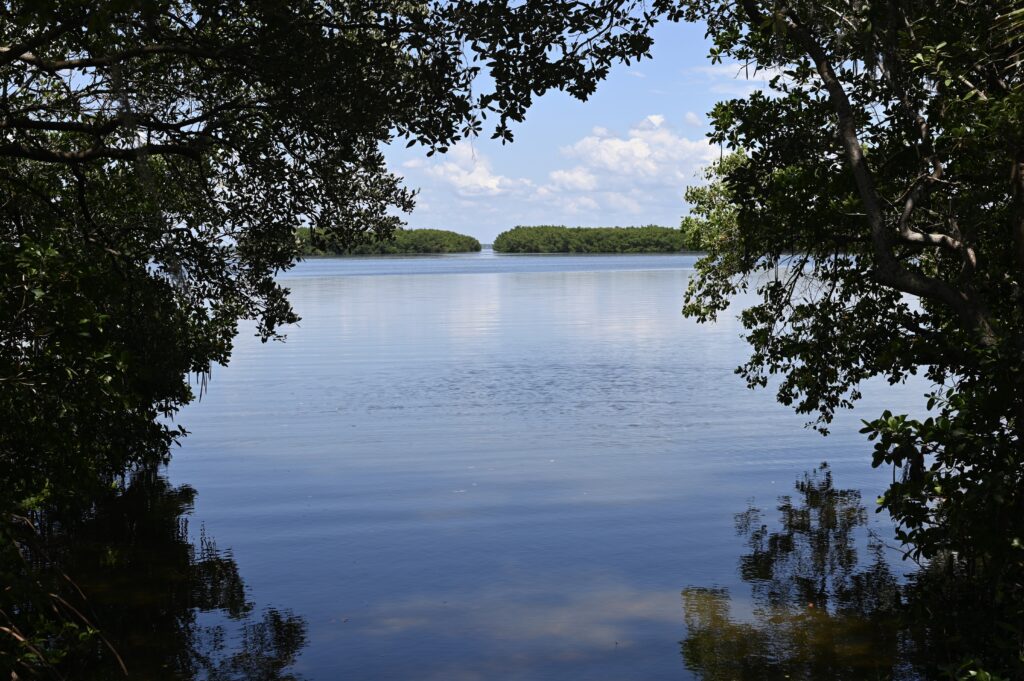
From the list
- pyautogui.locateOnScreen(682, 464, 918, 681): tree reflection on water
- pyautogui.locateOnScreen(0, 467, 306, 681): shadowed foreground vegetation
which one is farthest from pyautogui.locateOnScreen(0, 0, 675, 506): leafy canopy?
pyautogui.locateOnScreen(682, 464, 918, 681): tree reflection on water

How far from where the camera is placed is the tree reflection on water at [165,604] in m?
11.6

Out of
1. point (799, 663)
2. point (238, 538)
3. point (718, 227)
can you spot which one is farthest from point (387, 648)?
point (718, 227)

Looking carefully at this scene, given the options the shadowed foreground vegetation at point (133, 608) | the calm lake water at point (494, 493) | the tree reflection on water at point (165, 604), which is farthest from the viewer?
the calm lake water at point (494, 493)

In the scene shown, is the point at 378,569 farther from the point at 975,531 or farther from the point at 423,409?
the point at 423,409

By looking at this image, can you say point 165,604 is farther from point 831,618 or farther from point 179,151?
point 831,618

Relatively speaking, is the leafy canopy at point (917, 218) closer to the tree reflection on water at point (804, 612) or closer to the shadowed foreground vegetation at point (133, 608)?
the tree reflection on water at point (804, 612)

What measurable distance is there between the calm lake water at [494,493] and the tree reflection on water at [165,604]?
0.25 meters

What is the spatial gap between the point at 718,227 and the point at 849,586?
9.31 m

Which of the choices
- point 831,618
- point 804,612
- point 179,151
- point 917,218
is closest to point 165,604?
point 179,151

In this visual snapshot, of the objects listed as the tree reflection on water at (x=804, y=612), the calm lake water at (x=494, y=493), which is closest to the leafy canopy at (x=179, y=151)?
the calm lake water at (x=494, y=493)

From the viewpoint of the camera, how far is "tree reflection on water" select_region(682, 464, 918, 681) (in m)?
11.6

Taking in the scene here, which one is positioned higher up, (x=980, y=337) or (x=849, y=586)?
(x=980, y=337)

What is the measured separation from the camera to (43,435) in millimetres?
9648

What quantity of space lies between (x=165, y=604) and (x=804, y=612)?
7.86m
